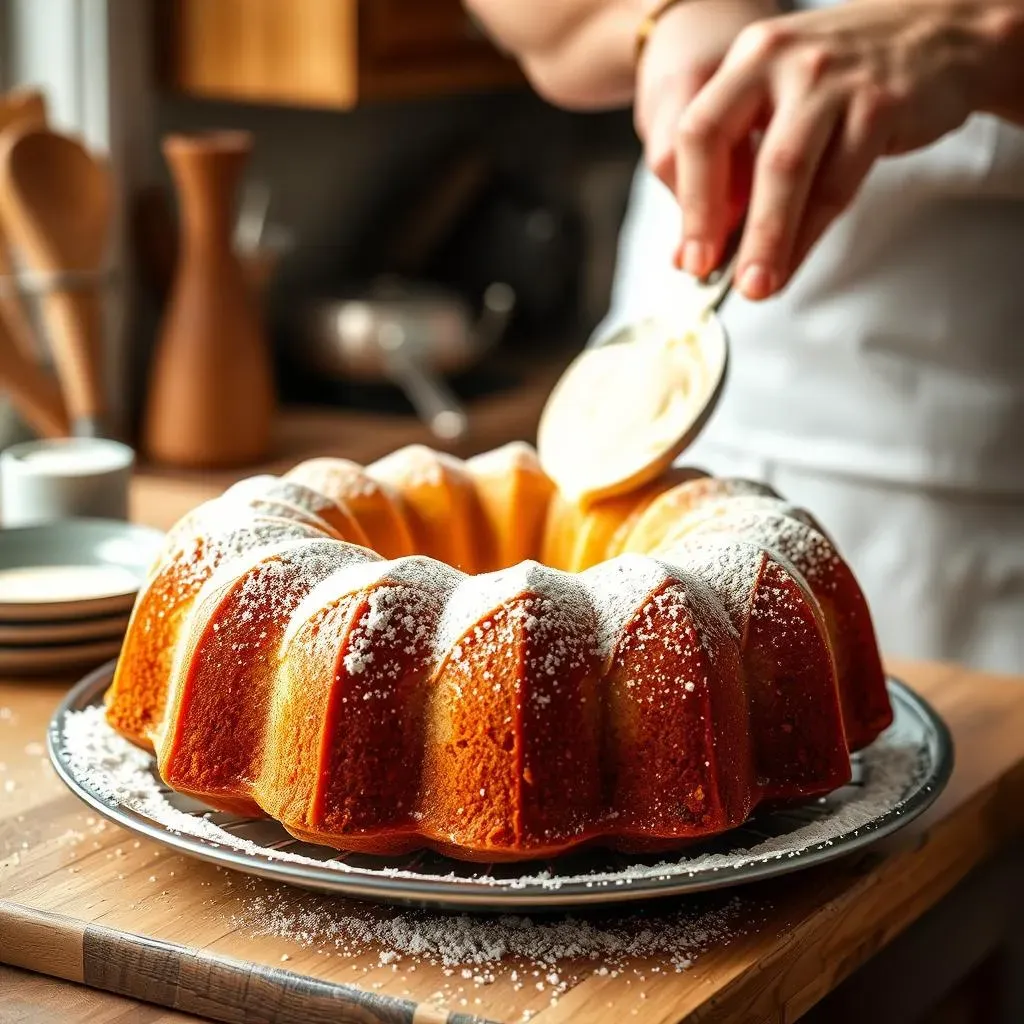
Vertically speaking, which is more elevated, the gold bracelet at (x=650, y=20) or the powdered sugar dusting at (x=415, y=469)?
the gold bracelet at (x=650, y=20)

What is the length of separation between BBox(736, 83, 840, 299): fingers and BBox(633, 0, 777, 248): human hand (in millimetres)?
44

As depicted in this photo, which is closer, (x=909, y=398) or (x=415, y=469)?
(x=415, y=469)

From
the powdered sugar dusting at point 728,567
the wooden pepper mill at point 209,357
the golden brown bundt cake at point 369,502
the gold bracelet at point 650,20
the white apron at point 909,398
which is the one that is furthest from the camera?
the wooden pepper mill at point 209,357

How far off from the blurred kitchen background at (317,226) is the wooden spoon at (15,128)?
0.03 m

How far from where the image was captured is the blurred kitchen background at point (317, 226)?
2029mm

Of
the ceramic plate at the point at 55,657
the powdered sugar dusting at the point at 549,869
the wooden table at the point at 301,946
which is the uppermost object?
the powdered sugar dusting at the point at 549,869

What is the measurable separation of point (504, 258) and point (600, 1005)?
216 cm

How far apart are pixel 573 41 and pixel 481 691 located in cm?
85

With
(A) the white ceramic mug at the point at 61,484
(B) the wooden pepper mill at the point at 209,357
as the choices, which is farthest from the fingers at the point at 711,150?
(B) the wooden pepper mill at the point at 209,357

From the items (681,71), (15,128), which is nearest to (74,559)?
(681,71)

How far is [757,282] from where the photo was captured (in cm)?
97

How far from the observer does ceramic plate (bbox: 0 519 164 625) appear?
A: 1133 mm

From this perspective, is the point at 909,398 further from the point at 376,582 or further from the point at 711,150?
the point at 376,582

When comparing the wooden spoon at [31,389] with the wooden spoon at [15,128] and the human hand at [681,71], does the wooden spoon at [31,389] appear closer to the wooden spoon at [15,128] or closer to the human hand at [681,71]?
the wooden spoon at [15,128]
